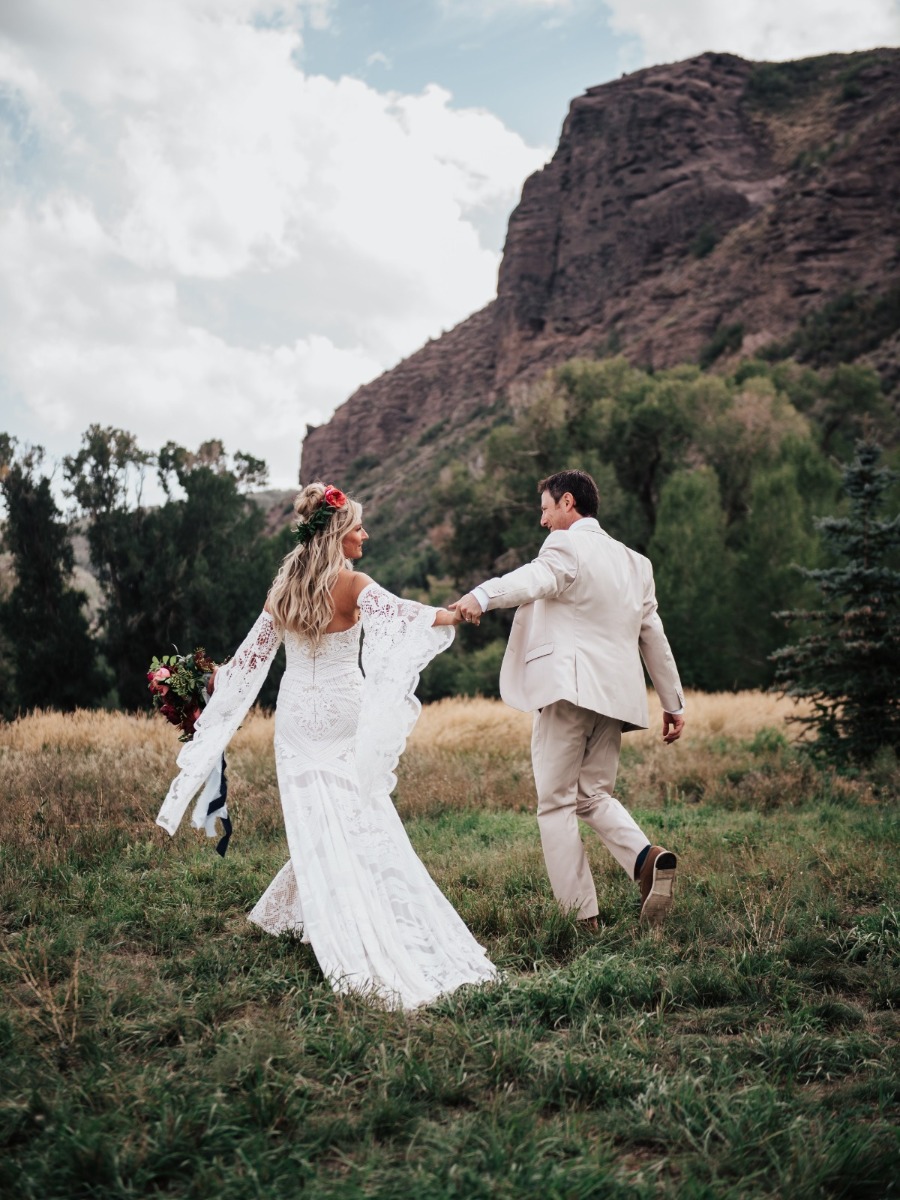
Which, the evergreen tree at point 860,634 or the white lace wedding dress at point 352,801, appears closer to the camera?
the white lace wedding dress at point 352,801

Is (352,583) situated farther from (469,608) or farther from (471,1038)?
(471,1038)

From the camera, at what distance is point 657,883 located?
469cm

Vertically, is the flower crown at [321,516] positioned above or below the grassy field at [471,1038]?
above

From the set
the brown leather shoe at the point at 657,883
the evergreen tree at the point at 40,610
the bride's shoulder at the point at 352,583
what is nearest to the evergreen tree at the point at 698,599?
the evergreen tree at the point at 40,610

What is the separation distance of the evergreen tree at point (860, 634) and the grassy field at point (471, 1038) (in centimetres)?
402

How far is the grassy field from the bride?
0.26m

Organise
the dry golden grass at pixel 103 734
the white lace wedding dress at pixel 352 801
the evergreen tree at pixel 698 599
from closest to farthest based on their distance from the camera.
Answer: the white lace wedding dress at pixel 352 801
the dry golden grass at pixel 103 734
the evergreen tree at pixel 698 599

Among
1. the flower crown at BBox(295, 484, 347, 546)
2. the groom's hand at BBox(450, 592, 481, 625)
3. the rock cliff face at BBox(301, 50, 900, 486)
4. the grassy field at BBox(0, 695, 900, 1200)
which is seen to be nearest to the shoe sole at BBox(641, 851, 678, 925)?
the grassy field at BBox(0, 695, 900, 1200)

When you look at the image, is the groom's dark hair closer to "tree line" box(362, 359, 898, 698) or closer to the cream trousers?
the cream trousers

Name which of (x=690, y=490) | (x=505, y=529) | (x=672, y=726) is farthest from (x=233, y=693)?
(x=505, y=529)

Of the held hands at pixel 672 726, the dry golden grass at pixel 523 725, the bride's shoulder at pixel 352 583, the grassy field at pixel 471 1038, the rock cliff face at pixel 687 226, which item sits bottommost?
the dry golden grass at pixel 523 725

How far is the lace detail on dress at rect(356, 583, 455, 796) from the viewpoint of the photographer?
172 inches

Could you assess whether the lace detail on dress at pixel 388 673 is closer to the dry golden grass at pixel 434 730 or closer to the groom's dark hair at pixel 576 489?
the groom's dark hair at pixel 576 489

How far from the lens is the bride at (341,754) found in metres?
4.15
